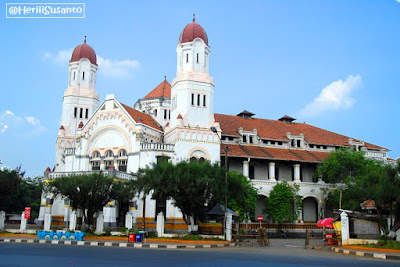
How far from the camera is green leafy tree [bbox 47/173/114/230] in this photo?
34312 millimetres

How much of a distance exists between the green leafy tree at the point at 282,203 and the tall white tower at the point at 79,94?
2301cm

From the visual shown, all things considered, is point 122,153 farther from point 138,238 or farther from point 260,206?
point 260,206

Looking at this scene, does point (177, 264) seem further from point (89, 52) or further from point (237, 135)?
point (89, 52)

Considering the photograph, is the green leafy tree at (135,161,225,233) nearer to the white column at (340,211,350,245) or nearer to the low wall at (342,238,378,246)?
the white column at (340,211,350,245)

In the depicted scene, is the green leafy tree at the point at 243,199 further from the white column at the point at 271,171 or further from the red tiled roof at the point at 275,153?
the red tiled roof at the point at 275,153

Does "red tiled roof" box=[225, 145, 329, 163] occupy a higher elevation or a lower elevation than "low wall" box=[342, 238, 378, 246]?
higher

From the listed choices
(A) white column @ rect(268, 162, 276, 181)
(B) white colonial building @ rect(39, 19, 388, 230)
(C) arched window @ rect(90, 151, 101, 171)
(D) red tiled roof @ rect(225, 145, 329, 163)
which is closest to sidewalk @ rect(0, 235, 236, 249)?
(B) white colonial building @ rect(39, 19, 388, 230)

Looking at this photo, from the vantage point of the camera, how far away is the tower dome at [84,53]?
51.5 meters

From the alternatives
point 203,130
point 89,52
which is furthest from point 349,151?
point 89,52

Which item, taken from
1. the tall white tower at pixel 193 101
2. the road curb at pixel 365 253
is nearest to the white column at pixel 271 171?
the tall white tower at pixel 193 101

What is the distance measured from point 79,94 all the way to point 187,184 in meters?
24.7

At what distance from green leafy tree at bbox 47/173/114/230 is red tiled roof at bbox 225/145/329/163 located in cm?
1448

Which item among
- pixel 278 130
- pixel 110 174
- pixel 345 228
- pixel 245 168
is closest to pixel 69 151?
pixel 110 174

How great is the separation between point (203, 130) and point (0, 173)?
19.8m
